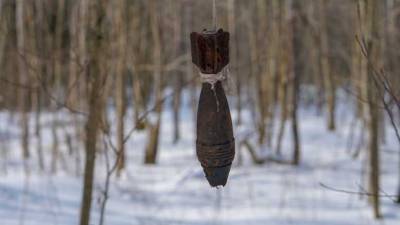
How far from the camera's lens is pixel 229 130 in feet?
5.49

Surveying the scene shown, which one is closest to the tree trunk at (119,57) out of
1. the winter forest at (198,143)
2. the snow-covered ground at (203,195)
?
the winter forest at (198,143)

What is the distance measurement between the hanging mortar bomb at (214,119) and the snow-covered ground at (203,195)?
10.1 feet

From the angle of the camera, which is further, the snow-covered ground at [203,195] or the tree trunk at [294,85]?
the tree trunk at [294,85]

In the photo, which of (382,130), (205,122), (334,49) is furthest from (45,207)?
(334,49)

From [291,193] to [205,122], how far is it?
618 centimetres

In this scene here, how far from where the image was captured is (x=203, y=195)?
25.3 feet

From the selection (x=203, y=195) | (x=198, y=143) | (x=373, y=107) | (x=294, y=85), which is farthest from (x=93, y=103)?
(x=294, y=85)

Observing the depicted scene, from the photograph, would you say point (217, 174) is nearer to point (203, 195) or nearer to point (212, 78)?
point (212, 78)

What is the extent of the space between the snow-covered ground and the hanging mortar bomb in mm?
3082

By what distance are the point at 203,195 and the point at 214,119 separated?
6.16 meters

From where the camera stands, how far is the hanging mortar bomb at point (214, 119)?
1.59 meters

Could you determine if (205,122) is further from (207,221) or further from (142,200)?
(142,200)

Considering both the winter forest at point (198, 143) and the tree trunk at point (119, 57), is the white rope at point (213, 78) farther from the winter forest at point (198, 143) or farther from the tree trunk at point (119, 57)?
the tree trunk at point (119, 57)

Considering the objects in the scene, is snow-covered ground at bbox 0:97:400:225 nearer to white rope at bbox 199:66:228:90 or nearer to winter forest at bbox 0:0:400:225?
Answer: winter forest at bbox 0:0:400:225
